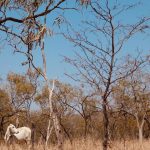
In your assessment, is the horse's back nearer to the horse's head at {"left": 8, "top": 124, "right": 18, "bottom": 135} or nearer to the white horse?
the white horse

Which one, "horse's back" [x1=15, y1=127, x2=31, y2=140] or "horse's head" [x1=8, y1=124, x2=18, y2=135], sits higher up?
"horse's head" [x1=8, y1=124, x2=18, y2=135]

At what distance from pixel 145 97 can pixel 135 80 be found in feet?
12.2

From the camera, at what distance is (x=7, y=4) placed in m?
8.23

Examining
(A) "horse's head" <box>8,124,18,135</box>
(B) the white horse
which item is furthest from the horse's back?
(A) "horse's head" <box>8,124,18,135</box>

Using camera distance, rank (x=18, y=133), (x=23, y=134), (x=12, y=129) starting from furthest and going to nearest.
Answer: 1. (x=12, y=129)
2. (x=18, y=133)
3. (x=23, y=134)

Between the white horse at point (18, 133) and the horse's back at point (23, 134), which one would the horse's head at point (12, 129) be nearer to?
the white horse at point (18, 133)

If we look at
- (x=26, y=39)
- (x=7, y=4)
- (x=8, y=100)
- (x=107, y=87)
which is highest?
(x=8, y=100)

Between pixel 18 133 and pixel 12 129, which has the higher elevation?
pixel 12 129

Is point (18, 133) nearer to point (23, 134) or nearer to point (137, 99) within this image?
point (23, 134)

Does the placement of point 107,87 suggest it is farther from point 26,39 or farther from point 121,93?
point 121,93

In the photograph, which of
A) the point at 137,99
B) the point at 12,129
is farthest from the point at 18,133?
the point at 137,99

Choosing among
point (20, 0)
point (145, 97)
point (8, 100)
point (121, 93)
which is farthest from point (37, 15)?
point (8, 100)

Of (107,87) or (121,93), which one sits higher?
(121,93)

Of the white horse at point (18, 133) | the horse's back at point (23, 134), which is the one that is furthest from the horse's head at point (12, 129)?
the horse's back at point (23, 134)
